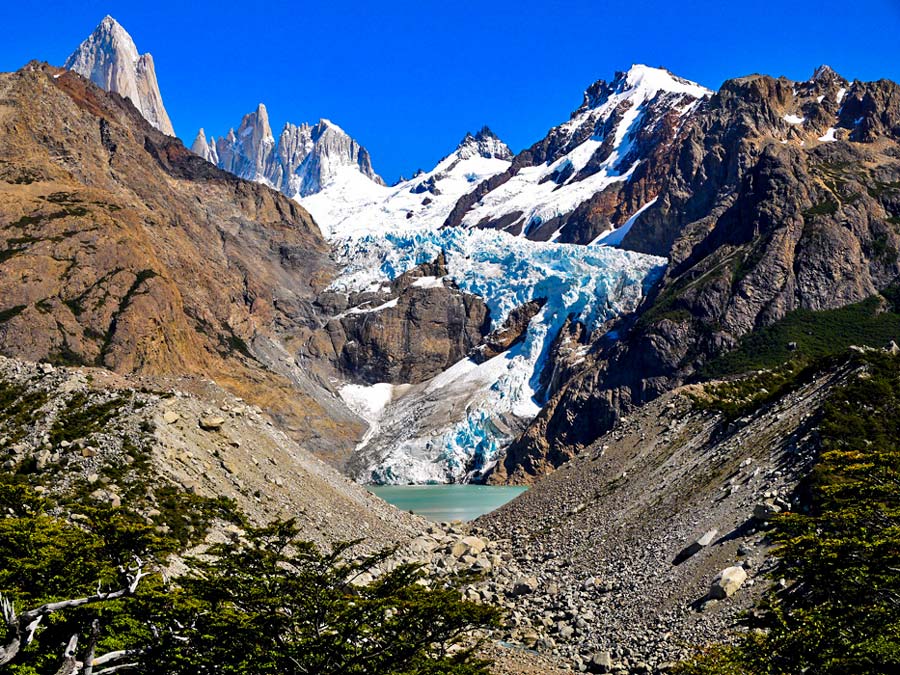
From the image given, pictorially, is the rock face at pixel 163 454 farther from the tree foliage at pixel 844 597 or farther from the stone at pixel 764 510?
the stone at pixel 764 510

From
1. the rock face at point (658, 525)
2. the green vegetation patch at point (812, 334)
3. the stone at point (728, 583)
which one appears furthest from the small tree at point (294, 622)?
the green vegetation patch at point (812, 334)

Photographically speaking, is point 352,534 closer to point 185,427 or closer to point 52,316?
point 185,427

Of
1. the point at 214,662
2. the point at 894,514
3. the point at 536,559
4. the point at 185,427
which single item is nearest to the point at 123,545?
the point at 214,662

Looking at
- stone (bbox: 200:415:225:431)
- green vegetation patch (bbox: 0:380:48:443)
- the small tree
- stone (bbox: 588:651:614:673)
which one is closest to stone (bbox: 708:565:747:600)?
stone (bbox: 588:651:614:673)

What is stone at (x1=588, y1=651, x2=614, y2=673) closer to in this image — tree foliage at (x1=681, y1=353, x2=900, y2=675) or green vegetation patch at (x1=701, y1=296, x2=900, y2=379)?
tree foliage at (x1=681, y1=353, x2=900, y2=675)

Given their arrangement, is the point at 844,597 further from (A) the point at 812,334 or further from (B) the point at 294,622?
(A) the point at 812,334
